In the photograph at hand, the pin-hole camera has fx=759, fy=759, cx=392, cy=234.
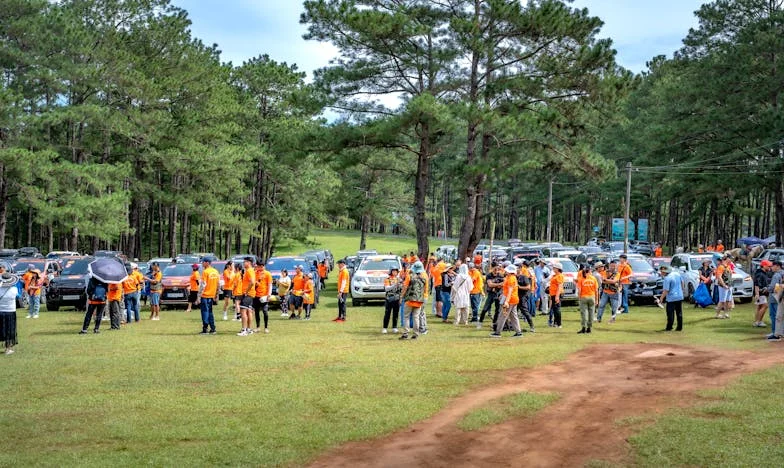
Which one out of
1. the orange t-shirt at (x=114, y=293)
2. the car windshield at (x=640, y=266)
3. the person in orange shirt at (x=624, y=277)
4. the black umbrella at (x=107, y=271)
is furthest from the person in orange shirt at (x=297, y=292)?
the car windshield at (x=640, y=266)

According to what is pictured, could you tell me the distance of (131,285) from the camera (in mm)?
21297

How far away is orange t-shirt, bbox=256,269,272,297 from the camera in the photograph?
17938 mm

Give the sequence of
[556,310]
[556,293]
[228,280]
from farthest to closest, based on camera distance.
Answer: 1. [228,280]
2. [556,310]
3. [556,293]

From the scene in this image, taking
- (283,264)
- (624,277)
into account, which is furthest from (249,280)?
(624,277)

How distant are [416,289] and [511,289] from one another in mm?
2338

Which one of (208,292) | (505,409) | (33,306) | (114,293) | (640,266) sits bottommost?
(33,306)

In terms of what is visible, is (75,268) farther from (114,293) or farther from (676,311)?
(676,311)

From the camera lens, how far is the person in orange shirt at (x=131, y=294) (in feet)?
69.8

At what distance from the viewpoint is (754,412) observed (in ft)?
31.4

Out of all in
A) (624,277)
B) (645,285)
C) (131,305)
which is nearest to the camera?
(131,305)

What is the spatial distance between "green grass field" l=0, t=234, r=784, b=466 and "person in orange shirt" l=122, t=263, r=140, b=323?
8.84ft

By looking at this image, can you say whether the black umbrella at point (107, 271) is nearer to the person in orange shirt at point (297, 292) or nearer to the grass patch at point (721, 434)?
the person in orange shirt at point (297, 292)

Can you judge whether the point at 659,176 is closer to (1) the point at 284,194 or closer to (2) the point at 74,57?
(1) the point at 284,194

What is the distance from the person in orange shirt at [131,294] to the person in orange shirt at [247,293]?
4762 mm
